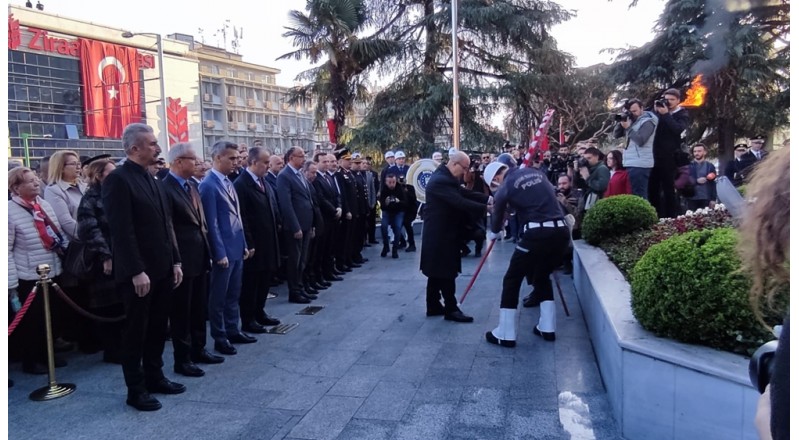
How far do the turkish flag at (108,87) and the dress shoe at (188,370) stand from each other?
45287mm

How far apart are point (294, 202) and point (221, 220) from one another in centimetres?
231

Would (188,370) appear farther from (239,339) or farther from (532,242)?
(532,242)

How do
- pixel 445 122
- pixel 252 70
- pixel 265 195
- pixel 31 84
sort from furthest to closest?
pixel 252 70
pixel 31 84
pixel 445 122
pixel 265 195

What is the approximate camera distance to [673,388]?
335 cm

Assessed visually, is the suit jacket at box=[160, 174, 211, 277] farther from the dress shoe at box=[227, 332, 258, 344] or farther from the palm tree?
the palm tree

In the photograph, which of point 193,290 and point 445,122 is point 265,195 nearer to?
point 193,290

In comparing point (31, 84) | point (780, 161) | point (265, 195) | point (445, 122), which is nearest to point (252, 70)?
point (31, 84)

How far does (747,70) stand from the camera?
1587 cm

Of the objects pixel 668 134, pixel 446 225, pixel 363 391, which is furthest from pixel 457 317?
pixel 668 134

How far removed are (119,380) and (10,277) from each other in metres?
1.23

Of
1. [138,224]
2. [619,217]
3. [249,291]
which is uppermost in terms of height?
[138,224]

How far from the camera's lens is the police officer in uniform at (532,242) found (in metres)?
5.56

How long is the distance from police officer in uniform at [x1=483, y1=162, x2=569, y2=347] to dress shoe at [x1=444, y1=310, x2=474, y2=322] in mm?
792

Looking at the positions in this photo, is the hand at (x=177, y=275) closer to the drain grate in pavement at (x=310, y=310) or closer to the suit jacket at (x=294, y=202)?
the drain grate in pavement at (x=310, y=310)
